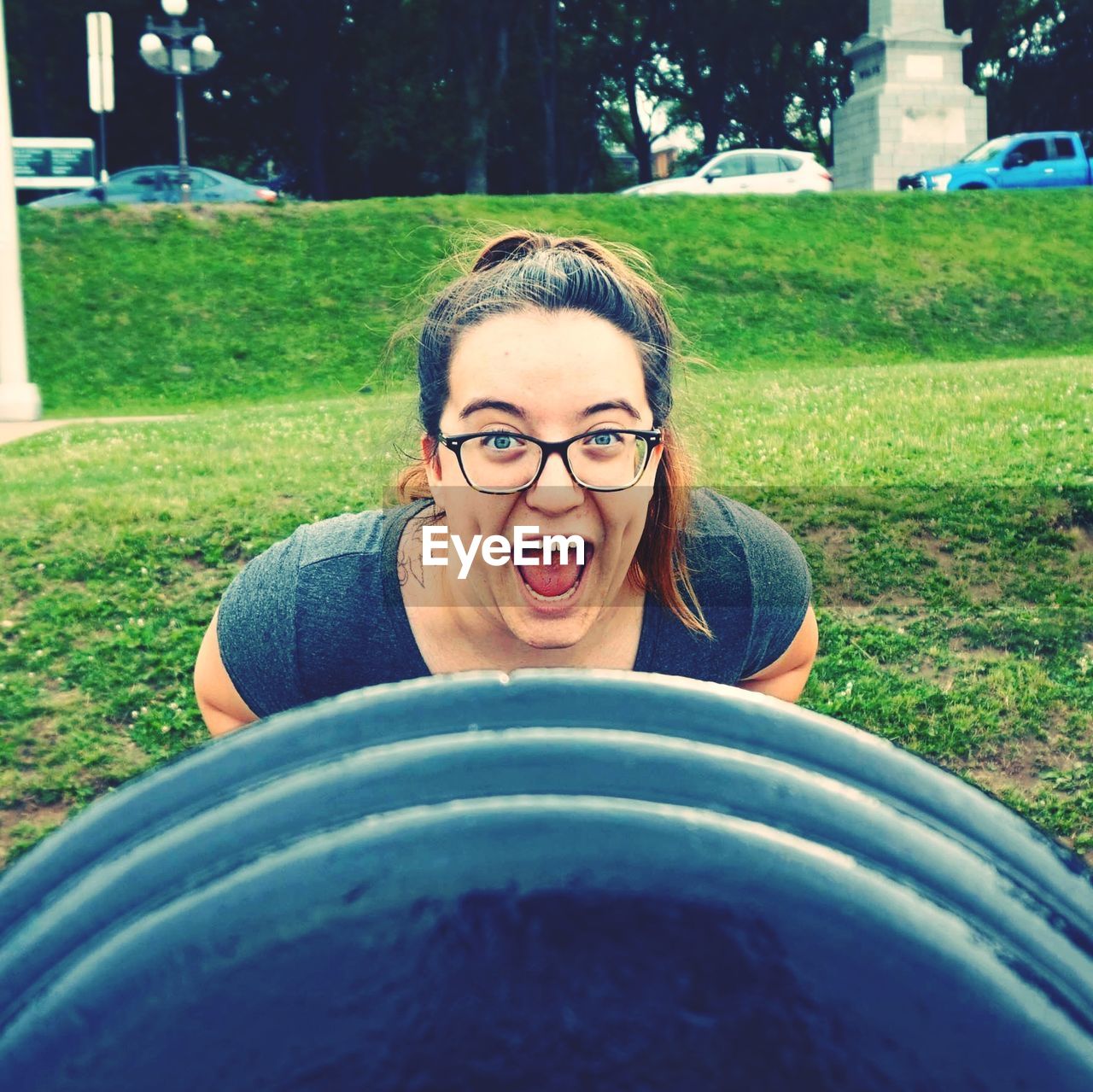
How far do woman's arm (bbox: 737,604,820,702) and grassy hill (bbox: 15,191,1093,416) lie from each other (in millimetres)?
11053

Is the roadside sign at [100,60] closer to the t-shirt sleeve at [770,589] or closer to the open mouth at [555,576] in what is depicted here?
the t-shirt sleeve at [770,589]

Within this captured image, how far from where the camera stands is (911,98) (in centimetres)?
2678

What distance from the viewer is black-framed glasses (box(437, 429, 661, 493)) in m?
1.94

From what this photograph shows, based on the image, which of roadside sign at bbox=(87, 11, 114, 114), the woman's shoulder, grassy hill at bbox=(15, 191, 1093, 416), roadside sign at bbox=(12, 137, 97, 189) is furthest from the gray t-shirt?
roadside sign at bbox=(12, 137, 97, 189)

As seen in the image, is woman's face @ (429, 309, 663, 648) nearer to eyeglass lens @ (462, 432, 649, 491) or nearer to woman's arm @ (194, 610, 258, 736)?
eyeglass lens @ (462, 432, 649, 491)

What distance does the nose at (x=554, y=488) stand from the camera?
1.94m

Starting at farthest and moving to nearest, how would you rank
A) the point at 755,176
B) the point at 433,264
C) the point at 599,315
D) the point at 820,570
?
the point at 755,176
the point at 433,264
the point at 820,570
the point at 599,315

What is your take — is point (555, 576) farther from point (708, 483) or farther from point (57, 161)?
point (57, 161)

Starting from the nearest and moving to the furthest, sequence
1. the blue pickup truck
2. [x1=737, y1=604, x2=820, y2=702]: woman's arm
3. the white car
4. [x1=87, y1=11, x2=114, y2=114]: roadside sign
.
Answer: [x1=737, y1=604, x2=820, y2=702]: woman's arm → [x1=87, y1=11, x2=114, y2=114]: roadside sign → the blue pickup truck → the white car

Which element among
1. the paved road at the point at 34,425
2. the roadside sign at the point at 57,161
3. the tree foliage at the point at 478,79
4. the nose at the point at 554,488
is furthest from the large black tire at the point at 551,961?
the tree foliage at the point at 478,79

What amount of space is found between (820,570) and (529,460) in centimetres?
399

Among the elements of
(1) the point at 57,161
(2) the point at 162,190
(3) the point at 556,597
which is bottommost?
(3) the point at 556,597

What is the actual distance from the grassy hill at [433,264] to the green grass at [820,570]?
6412 millimetres

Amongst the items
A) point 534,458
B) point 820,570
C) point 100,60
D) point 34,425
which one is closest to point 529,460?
point 534,458
